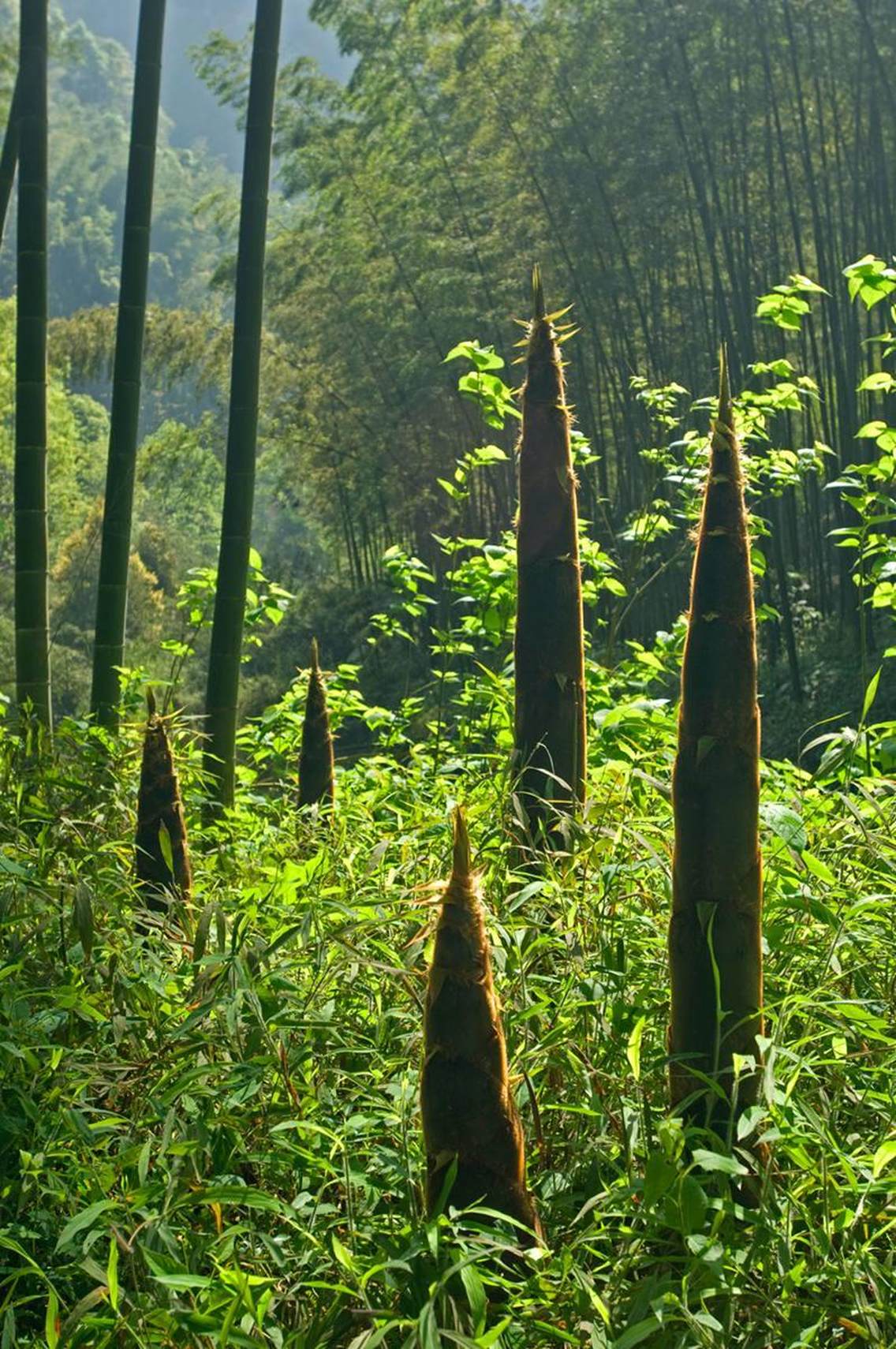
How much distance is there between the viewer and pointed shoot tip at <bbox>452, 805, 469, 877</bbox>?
1.45 metres

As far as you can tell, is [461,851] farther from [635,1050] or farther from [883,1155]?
[883,1155]

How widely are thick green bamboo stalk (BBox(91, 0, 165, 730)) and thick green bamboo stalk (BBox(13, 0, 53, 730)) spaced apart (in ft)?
0.59

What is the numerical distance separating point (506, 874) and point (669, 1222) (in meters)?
0.83

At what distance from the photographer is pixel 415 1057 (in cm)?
179

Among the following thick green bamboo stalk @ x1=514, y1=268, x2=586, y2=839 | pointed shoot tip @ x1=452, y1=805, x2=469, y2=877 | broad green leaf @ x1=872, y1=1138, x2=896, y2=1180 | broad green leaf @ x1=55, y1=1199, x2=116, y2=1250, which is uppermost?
thick green bamboo stalk @ x1=514, y1=268, x2=586, y2=839

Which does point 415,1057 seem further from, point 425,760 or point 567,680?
point 425,760

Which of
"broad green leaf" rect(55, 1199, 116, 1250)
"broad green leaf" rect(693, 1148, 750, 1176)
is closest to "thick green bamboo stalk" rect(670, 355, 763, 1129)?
"broad green leaf" rect(693, 1148, 750, 1176)

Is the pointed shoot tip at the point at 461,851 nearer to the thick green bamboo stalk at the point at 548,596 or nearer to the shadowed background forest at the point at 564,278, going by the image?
the thick green bamboo stalk at the point at 548,596

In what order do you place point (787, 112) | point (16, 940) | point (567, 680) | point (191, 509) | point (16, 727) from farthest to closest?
point (191, 509) < point (787, 112) < point (16, 727) < point (567, 680) < point (16, 940)

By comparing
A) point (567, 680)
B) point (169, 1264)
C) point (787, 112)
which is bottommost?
point (169, 1264)

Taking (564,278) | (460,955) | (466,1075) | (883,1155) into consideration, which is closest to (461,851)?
(460,955)

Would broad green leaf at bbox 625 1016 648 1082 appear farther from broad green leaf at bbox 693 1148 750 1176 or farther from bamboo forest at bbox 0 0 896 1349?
broad green leaf at bbox 693 1148 750 1176

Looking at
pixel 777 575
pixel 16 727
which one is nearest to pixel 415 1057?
pixel 16 727

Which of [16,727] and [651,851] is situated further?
[16,727]
